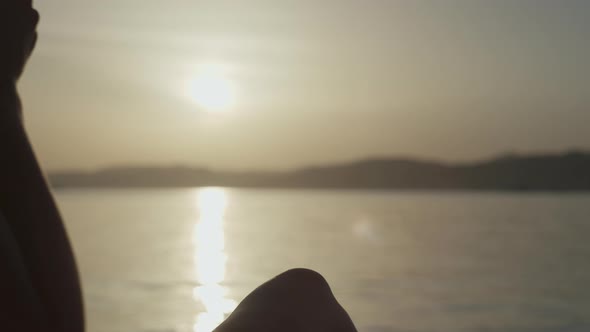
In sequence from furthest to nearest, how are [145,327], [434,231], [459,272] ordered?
[434,231] < [459,272] < [145,327]

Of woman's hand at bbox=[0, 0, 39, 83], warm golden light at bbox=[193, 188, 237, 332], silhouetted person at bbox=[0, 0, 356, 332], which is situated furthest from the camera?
warm golden light at bbox=[193, 188, 237, 332]

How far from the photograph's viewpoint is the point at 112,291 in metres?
3.37

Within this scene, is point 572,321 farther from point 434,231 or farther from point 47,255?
point 434,231

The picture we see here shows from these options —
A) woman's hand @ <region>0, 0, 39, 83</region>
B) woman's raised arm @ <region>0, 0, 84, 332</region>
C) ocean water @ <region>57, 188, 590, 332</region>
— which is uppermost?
woman's hand @ <region>0, 0, 39, 83</region>

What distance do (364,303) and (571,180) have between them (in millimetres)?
23274

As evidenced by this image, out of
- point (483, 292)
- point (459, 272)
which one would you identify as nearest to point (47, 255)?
point (483, 292)

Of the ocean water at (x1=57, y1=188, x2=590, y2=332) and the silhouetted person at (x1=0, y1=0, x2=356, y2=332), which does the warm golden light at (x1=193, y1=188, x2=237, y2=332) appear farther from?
the silhouetted person at (x1=0, y1=0, x2=356, y2=332)

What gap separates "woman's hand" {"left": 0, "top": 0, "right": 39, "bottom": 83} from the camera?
32.3 inches

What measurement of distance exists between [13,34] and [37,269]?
Answer: 0.97ft

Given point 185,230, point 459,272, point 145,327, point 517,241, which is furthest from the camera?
point 185,230

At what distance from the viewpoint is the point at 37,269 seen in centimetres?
71

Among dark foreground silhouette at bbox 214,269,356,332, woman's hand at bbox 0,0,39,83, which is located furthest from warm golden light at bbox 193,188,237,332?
woman's hand at bbox 0,0,39,83

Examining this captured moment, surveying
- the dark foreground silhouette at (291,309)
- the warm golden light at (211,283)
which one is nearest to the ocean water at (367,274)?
the warm golden light at (211,283)

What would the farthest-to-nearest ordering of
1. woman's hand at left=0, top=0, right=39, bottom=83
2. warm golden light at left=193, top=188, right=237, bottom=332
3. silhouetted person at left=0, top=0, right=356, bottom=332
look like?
1. warm golden light at left=193, top=188, right=237, bottom=332
2. woman's hand at left=0, top=0, right=39, bottom=83
3. silhouetted person at left=0, top=0, right=356, bottom=332
